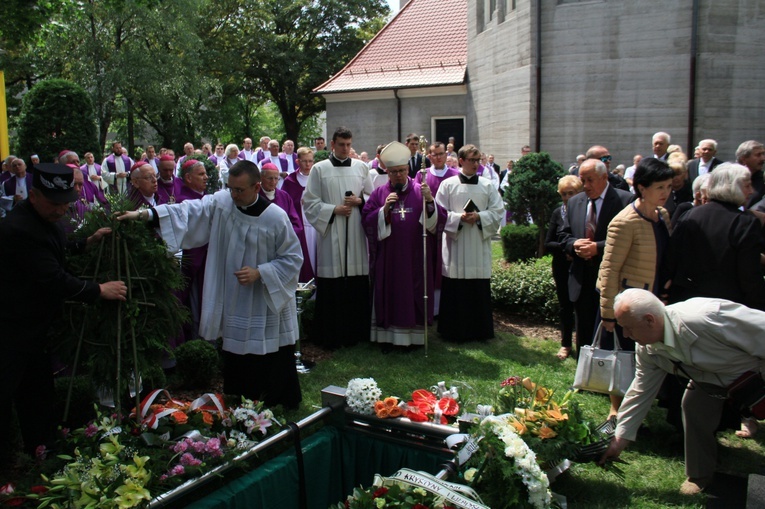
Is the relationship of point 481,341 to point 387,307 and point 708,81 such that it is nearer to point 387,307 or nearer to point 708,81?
point 387,307

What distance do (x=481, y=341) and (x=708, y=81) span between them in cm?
1194

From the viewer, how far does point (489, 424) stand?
11.7 ft

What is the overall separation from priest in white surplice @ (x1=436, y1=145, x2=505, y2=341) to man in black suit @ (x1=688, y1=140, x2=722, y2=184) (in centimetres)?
327

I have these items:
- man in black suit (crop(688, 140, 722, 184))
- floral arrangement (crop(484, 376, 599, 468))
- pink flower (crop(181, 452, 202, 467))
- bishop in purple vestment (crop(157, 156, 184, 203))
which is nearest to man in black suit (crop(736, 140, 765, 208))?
man in black suit (crop(688, 140, 722, 184))

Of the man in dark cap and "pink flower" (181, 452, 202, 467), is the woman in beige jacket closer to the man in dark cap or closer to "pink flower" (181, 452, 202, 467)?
"pink flower" (181, 452, 202, 467)

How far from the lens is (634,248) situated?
5.32 m

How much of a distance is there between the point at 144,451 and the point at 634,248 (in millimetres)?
3997

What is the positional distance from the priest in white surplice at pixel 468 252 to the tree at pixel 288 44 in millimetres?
33891

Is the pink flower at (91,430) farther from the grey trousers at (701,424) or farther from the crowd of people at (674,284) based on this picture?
the grey trousers at (701,424)

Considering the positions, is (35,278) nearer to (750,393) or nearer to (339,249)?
(339,249)

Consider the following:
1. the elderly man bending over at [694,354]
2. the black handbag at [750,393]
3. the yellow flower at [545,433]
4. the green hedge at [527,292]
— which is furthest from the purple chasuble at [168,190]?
the black handbag at [750,393]

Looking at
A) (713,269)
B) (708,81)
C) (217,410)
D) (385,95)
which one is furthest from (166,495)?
(385,95)

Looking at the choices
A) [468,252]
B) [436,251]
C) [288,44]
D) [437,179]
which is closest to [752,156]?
[468,252]

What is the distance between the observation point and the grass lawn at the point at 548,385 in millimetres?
4402
